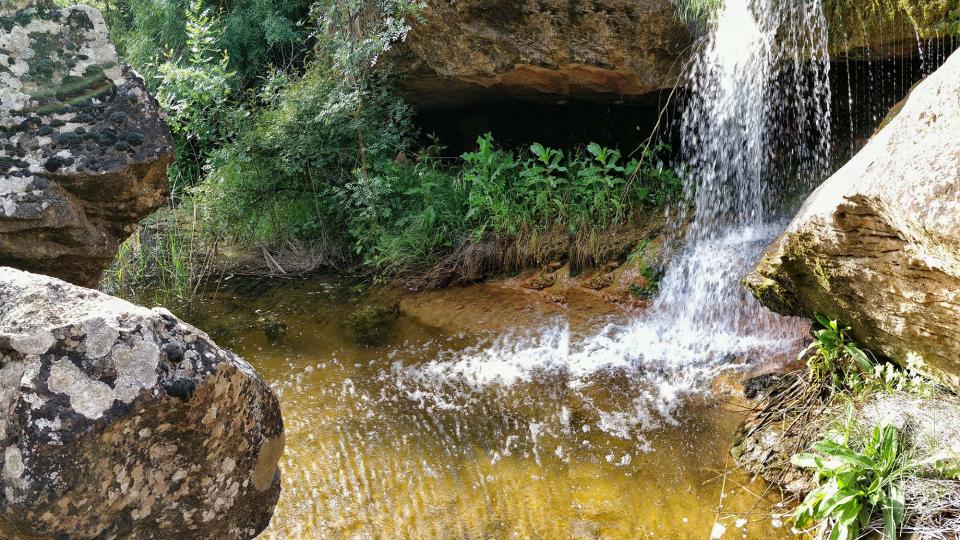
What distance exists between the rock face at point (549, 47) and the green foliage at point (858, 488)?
10.6ft

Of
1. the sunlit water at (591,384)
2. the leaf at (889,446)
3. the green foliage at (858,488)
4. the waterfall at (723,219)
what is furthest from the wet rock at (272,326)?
the leaf at (889,446)

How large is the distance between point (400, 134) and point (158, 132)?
4030 mm

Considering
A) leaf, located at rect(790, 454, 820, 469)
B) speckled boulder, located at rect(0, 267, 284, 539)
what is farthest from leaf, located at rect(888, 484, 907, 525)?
speckled boulder, located at rect(0, 267, 284, 539)

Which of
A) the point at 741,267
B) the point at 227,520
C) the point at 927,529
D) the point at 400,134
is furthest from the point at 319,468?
the point at 400,134

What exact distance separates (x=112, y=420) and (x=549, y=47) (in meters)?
4.55

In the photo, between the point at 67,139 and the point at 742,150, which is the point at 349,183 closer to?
the point at 742,150

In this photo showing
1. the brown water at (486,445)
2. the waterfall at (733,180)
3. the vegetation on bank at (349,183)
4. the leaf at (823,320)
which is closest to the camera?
the brown water at (486,445)

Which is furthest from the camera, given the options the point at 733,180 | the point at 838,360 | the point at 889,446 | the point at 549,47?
the point at 549,47

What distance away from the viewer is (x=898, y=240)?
275 cm

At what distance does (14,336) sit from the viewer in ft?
5.45

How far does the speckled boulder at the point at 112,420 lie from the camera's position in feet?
5.28

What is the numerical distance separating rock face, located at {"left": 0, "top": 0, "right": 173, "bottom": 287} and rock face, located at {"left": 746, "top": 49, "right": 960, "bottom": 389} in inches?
94.8

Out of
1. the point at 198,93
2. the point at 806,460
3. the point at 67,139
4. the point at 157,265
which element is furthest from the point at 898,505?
the point at 198,93

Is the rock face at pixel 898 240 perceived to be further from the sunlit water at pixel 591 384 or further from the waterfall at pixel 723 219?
the waterfall at pixel 723 219
